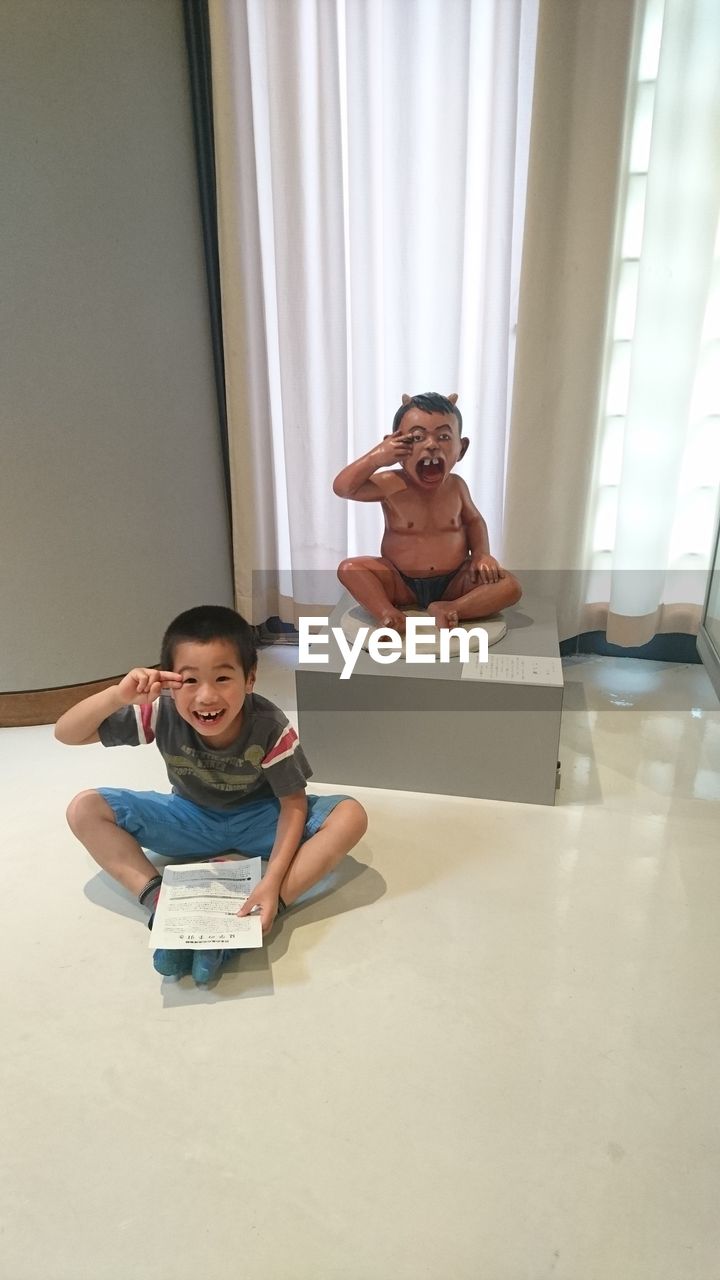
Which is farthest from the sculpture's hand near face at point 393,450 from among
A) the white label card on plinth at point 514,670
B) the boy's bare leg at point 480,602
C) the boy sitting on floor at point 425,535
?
the white label card on plinth at point 514,670

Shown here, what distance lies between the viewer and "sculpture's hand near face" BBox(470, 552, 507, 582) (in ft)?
7.30

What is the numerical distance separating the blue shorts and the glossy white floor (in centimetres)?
15

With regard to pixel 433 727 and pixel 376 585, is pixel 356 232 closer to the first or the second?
pixel 376 585

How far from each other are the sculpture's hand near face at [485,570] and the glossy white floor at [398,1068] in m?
0.57

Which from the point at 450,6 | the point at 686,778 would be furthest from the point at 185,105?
the point at 686,778

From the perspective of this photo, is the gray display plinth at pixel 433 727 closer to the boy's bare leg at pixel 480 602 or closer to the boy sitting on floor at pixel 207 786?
the boy's bare leg at pixel 480 602

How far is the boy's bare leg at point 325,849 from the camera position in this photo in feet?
5.59

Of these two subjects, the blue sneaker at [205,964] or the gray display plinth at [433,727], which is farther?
the gray display plinth at [433,727]

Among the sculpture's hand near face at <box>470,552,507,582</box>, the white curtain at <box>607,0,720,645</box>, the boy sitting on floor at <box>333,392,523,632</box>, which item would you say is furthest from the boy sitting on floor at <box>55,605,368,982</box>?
the white curtain at <box>607,0,720,645</box>

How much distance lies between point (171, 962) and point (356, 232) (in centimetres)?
200

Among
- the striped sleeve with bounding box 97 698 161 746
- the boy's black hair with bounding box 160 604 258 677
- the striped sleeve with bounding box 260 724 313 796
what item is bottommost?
the striped sleeve with bounding box 260 724 313 796

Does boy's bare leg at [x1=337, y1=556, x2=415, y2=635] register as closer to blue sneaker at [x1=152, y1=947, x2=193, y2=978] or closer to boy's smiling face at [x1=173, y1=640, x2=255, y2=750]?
boy's smiling face at [x1=173, y1=640, x2=255, y2=750]

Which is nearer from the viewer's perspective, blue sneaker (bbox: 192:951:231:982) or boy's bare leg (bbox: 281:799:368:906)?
blue sneaker (bbox: 192:951:231:982)

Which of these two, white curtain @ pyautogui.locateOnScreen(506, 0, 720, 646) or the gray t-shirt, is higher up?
white curtain @ pyautogui.locateOnScreen(506, 0, 720, 646)
